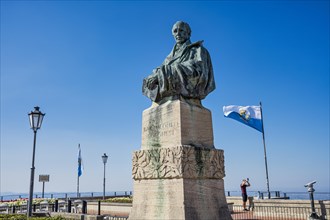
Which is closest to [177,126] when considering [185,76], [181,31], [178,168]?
[178,168]

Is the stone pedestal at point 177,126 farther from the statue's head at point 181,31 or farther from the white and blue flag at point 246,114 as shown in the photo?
the white and blue flag at point 246,114

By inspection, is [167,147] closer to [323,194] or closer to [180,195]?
[180,195]

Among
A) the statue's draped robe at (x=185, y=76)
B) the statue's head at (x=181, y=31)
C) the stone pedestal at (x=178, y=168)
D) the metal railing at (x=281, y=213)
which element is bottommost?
the metal railing at (x=281, y=213)

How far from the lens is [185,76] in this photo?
778 cm

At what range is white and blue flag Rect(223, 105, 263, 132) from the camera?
2225 cm

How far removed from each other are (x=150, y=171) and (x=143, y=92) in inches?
86.9

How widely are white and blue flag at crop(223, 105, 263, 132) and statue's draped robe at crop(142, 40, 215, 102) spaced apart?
48.0 ft

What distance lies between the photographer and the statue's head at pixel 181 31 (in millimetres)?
8633

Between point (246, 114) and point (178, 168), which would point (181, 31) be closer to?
point (178, 168)

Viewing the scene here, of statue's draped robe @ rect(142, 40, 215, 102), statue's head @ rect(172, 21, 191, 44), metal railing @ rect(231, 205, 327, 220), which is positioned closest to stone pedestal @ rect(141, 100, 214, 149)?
statue's draped robe @ rect(142, 40, 215, 102)

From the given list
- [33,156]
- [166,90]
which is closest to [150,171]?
[166,90]

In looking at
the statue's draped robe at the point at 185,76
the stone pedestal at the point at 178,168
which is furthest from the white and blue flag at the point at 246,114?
the stone pedestal at the point at 178,168

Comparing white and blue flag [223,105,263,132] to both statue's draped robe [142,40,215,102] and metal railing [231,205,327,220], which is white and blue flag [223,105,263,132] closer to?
metal railing [231,205,327,220]

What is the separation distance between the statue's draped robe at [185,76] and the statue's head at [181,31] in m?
0.23
